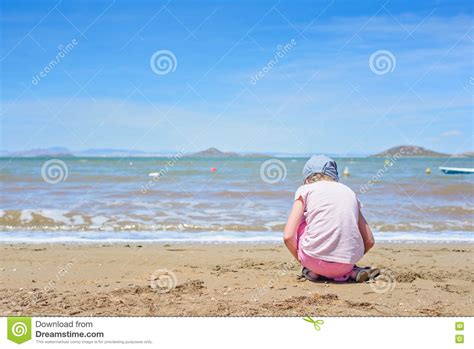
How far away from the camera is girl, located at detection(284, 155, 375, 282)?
419 cm

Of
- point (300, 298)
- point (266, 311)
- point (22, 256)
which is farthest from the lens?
point (22, 256)

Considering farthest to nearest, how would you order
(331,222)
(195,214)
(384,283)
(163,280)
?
(195,214) < (163,280) < (384,283) < (331,222)

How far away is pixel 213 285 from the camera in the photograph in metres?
4.61

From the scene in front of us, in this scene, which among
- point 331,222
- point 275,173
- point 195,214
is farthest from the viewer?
point 275,173

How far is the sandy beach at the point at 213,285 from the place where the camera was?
3779 mm

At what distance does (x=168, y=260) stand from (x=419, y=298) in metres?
2.76

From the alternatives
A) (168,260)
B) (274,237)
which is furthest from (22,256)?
(274,237)

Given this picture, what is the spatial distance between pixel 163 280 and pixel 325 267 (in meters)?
1.46

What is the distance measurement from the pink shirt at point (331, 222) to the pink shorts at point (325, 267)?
0.06m

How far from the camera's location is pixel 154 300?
13.2ft

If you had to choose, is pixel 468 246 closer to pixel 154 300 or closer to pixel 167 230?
pixel 167 230
